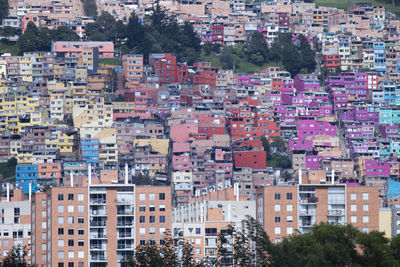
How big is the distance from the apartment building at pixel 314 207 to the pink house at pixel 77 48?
79.1 metres

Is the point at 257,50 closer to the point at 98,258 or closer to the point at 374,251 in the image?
the point at 98,258

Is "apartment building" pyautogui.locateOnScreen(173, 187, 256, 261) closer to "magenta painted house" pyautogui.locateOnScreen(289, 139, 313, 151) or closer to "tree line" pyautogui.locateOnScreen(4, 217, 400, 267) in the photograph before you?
"tree line" pyautogui.locateOnScreen(4, 217, 400, 267)

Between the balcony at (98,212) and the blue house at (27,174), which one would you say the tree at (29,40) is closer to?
the blue house at (27,174)

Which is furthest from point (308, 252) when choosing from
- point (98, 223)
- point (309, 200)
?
point (98, 223)

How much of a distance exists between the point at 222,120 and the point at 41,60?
769 inches

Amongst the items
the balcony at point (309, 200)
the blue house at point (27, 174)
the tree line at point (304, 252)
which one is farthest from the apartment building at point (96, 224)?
the blue house at point (27, 174)

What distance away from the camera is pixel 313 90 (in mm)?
149625

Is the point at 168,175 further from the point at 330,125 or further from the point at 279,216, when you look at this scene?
the point at 279,216

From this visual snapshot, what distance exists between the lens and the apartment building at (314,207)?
76312 mm

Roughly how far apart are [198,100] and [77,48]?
14.8 m

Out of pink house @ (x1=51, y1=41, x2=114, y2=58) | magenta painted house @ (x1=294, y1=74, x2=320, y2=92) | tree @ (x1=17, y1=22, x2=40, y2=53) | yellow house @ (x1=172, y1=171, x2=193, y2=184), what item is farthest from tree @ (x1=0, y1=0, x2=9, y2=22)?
yellow house @ (x1=172, y1=171, x2=193, y2=184)

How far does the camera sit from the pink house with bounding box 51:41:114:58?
155 meters

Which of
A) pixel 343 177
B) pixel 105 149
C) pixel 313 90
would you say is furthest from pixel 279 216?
pixel 313 90

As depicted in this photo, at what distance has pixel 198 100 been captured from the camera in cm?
14638
